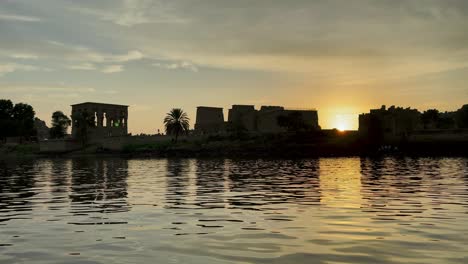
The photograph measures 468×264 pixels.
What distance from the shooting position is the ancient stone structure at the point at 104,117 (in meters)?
142

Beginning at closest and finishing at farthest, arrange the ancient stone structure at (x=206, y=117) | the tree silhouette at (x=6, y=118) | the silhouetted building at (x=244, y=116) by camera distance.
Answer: the silhouetted building at (x=244, y=116) → the ancient stone structure at (x=206, y=117) → the tree silhouette at (x=6, y=118)

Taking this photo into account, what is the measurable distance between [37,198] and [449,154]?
84.7 metres

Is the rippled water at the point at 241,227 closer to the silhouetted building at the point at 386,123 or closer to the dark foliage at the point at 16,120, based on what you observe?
the silhouetted building at the point at 386,123

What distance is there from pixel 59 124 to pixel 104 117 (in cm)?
1386

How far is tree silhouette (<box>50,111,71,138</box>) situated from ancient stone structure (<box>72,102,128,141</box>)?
12.1ft

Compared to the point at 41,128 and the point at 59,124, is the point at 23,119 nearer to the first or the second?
the point at 41,128

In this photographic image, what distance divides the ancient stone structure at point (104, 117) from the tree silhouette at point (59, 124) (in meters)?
3.69

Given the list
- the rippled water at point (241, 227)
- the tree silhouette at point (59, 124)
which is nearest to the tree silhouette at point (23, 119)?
the tree silhouette at point (59, 124)

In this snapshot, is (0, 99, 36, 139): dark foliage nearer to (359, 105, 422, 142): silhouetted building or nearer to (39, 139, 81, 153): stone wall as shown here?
(39, 139, 81, 153): stone wall

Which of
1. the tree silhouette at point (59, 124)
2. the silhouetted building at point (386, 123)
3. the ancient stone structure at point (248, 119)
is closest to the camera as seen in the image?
the silhouetted building at point (386, 123)

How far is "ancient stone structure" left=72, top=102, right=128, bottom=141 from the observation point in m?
142

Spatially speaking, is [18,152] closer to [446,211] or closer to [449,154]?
[449,154]

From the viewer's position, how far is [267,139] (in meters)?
111

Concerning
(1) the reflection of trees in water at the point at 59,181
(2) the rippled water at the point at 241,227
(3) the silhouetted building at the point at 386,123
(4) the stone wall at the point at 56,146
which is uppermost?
(3) the silhouetted building at the point at 386,123
